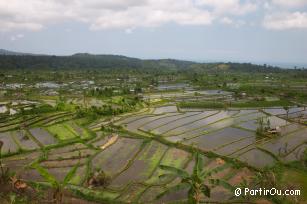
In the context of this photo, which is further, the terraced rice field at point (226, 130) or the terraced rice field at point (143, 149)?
the terraced rice field at point (226, 130)

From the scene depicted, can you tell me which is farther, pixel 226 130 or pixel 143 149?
pixel 226 130

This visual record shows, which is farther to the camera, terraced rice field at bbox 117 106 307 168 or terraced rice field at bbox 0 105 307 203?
terraced rice field at bbox 117 106 307 168

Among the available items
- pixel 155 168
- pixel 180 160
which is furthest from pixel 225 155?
pixel 155 168

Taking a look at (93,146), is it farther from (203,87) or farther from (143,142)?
(203,87)

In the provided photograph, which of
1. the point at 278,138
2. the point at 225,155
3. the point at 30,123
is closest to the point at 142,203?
the point at 225,155

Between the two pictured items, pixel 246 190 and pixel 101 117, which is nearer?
pixel 246 190

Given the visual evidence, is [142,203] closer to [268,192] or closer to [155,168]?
[155,168]

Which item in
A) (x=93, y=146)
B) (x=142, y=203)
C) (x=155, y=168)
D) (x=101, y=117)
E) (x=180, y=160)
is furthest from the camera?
(x=101, y=117)

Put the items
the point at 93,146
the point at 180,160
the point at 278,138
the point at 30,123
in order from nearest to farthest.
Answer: the point at 180,160 → the point at 93,146 → the point at 278,138 → the point at 30,123

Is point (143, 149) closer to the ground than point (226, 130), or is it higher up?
closer to the ground
